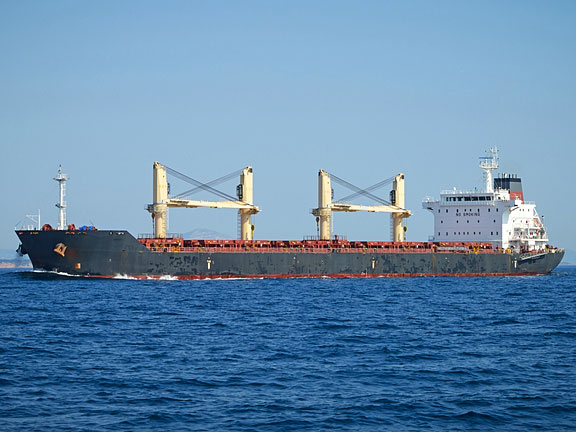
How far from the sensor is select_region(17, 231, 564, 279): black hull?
43188 millimetres

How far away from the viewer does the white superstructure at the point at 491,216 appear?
6203cm

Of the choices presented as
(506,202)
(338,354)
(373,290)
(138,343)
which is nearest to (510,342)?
(338,354)

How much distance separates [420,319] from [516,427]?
14.4 meters

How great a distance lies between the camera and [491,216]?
6216 cm

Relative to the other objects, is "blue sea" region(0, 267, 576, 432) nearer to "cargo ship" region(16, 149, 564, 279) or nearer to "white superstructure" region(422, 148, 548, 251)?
"cargo ship" region(16, 149, 564, 279)

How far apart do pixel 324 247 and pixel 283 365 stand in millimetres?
38613

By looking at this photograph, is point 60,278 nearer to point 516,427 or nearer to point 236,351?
point 236,351

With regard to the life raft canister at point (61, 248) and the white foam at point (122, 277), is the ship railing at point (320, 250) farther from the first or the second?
Answer: the life raft canister at point (61, 248)

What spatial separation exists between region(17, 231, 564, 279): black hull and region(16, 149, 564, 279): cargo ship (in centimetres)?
6

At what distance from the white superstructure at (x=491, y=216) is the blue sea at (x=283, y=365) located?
30017 mm

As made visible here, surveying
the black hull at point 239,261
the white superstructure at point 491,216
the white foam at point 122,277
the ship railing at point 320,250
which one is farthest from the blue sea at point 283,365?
the white superstructure at point 491,216

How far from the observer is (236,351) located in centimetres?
1948

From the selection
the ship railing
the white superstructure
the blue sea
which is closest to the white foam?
the ship railing

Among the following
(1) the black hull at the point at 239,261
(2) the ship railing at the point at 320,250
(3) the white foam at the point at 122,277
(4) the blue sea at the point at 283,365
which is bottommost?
(4) the blue sea at the point at 283,365
